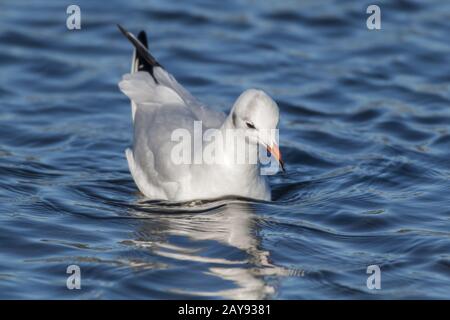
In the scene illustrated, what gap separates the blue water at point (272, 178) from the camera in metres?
7.84

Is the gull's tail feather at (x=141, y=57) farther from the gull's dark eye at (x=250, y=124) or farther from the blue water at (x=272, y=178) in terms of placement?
the gull's dark eye at (x=250, y=124)

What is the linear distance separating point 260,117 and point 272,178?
1913 mm

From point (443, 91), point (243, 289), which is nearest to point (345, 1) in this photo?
point (443, 91)

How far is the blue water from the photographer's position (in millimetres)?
7836

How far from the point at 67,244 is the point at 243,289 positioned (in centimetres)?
163

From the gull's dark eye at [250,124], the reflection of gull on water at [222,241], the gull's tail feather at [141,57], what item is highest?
the gull's tail feather at [141,57]

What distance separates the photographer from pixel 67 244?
27.3 feet

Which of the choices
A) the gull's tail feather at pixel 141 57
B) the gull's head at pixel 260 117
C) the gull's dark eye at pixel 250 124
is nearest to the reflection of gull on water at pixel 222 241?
the gull's head at pixel 260 117

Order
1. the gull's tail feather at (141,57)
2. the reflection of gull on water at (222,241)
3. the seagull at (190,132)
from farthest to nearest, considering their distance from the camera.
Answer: the gull's tail feather at (141,57) → the seagull at (190,132) → the reflection of gull on water at (222,241)

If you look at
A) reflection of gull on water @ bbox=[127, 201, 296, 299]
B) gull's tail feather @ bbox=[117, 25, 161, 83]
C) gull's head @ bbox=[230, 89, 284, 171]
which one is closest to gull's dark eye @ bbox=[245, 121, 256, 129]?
gull's head @ bbox=[230, 89, 284, 171]

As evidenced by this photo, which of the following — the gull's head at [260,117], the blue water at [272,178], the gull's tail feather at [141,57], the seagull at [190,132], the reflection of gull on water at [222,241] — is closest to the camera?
the reflection of gull on water at [222,241]

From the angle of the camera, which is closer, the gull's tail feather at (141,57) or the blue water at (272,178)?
the blue water at (272,178)

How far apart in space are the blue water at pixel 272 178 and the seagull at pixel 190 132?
154 millimetres
